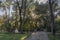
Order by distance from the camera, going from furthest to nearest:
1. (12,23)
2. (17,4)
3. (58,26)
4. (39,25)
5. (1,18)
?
(39,25) → (1,18) → (12,23) → (17,4) → (58,26)

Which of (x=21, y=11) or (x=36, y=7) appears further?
(x=36, y=7)

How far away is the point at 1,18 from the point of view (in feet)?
191

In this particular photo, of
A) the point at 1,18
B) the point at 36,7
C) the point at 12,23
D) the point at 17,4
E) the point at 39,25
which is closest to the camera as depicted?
the point at 17,4

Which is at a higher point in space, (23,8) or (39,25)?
(23,8)

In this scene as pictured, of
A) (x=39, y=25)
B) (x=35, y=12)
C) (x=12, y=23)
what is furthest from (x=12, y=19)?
(x=39, y=25)

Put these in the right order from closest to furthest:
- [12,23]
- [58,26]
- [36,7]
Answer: [58,26]
[36,7]
[12,23]

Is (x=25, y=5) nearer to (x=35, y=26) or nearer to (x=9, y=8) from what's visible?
(x=9, y=8)

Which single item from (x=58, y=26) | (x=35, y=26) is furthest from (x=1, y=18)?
(x=58, y=26)

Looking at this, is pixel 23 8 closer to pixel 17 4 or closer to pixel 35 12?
pixel 17 4

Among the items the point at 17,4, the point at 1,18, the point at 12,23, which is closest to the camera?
the point at 17,4

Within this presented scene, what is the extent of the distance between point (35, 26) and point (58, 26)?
30.6 metres

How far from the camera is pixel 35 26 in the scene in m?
61.5

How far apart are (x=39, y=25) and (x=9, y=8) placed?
15.6 m

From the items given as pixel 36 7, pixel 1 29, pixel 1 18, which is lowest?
pixel 1 29
